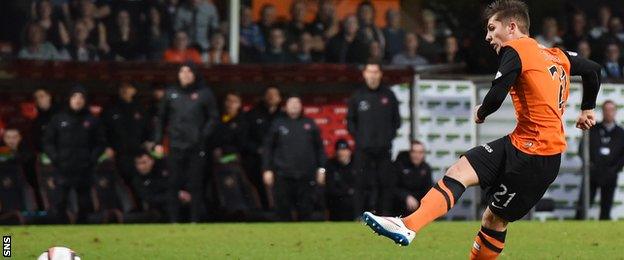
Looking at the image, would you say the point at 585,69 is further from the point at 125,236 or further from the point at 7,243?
the point at 125,236

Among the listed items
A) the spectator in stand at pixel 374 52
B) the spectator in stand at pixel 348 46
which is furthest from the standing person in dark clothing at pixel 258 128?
the spectator in stand at pixel 374 52

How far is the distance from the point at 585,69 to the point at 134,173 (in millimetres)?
9363

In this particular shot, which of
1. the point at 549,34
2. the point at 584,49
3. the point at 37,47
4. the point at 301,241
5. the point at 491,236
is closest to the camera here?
the point at 491,236

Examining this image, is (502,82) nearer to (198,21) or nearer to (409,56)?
(198,21)

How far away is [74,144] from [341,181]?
138 inches

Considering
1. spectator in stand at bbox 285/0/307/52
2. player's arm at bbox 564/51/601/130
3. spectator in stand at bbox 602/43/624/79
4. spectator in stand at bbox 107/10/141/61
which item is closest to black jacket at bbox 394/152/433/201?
spectator in stand at bbox 285/0/307/52

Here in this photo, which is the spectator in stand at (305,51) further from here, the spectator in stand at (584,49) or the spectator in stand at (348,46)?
the spectator in stand at (584,49)

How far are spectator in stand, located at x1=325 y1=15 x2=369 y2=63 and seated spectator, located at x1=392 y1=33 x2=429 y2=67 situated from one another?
624mm

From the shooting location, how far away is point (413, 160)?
17531 mm

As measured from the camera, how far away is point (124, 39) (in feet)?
62.2

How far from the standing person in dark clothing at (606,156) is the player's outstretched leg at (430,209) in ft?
34.7

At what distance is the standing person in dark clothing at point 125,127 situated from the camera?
17.2m

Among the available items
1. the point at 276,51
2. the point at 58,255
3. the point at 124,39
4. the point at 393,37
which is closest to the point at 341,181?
the point at 276,51

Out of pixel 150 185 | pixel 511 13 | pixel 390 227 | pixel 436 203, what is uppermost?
pixel 511 13
